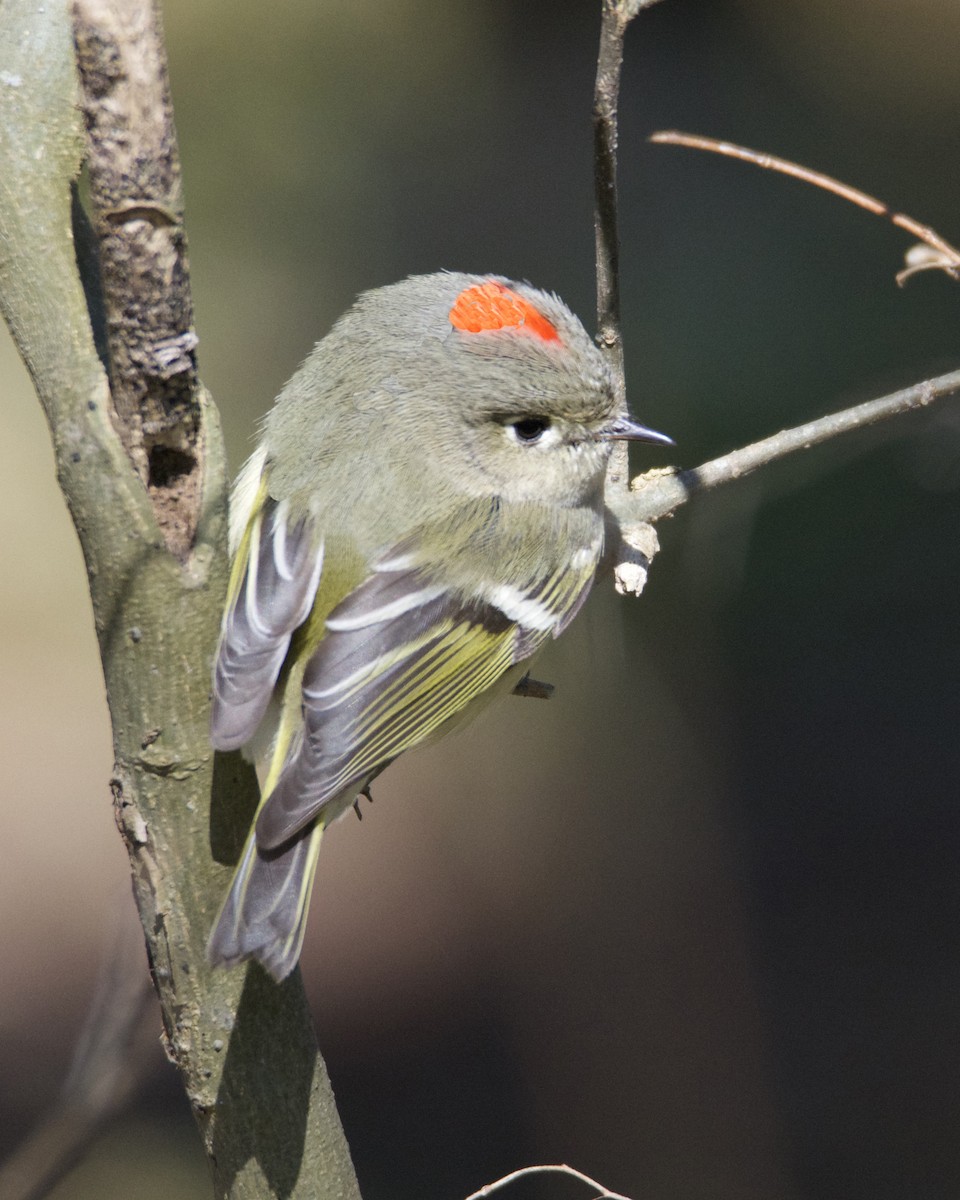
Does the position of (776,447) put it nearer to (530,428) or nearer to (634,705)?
(530,428)

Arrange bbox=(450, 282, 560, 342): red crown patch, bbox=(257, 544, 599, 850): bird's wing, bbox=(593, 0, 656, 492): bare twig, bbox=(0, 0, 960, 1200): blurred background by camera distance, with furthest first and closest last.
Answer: bbox=(0, 0, 960, 1200): blurred background → bbox=(450, 282, 560, 342): red crown patch → bbox=(257, 544, 599, 850): bird's wing → bbox=(593, 0, 656, 492): bare twig

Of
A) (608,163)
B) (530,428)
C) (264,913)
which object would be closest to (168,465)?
(264,913)

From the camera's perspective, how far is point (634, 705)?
3.78 meters

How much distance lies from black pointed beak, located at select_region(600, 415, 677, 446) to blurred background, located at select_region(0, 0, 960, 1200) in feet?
3.78

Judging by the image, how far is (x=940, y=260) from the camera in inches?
58.6

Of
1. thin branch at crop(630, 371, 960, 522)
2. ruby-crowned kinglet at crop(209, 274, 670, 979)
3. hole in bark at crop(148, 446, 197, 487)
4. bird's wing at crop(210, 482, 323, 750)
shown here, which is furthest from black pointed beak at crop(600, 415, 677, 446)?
hole in bark at crop(148, 446, 197, 487)

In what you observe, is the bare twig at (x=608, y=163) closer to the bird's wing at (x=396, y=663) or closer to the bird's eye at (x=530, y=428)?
the bird's eye at (x=530, y=428)

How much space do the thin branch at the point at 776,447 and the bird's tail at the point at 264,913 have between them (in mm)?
672

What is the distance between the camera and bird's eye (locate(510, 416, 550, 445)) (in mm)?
1903

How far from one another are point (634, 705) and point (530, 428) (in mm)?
1977

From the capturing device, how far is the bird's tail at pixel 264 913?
125cm

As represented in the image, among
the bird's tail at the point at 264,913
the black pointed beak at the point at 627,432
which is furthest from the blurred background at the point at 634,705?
the bird's tail at the point at 264,913

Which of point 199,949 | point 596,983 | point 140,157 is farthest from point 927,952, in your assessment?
point 140,157

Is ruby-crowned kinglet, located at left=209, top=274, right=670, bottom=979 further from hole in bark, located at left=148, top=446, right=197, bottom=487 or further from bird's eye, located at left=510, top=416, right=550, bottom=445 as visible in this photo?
hole in bark, located at left=148, top=446, right=197, bottom=487
